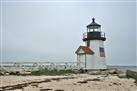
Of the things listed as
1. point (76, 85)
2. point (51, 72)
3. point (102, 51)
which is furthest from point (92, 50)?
point (76, 85)

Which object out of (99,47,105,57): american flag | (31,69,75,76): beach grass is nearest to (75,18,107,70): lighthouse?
(99,47,105,57): american flag

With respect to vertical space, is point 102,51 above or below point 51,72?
above

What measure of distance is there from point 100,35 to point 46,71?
21.3 ft

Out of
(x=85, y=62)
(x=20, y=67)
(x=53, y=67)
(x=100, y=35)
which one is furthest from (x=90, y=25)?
(x=20, y=67)

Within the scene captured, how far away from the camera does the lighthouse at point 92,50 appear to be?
2653 cm

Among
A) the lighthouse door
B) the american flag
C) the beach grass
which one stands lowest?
the beach grass

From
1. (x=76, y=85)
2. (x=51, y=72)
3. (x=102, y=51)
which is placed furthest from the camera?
(x=102, y=51)

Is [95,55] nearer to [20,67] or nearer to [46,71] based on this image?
[46,71]

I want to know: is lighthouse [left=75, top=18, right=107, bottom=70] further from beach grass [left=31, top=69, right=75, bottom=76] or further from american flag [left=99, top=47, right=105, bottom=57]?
beach grass [left=31, top=69, right=75, bottom=76]

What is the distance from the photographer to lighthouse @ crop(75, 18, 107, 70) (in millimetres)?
26534

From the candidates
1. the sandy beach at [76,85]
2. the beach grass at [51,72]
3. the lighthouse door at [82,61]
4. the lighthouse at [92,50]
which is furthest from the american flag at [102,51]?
the sandy beach at [76,85]

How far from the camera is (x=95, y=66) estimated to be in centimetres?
2683

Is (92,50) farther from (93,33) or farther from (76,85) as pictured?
(76,85)

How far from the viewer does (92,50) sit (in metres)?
27.0
